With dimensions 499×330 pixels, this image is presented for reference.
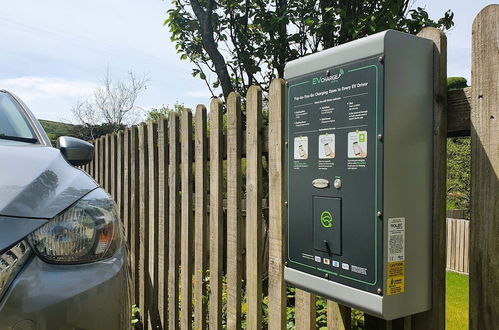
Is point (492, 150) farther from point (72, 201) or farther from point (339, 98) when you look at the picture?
point (72, 201)

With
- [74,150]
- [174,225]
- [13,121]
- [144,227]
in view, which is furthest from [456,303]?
[13,121]

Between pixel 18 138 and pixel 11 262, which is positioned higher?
pixel 18 138

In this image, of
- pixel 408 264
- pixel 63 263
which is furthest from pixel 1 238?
pixel 408 264

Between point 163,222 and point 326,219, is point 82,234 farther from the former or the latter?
point 163,222

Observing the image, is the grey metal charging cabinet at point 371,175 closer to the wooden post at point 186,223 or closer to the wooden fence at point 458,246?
the wooden post at point 186,223

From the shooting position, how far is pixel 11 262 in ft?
4.69

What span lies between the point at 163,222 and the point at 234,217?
42.8 inches

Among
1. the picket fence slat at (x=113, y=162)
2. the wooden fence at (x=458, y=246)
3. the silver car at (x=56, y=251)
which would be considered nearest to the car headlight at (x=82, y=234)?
the silver car at (x=56, y=251)

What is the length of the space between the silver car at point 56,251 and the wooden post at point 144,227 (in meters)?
2.09

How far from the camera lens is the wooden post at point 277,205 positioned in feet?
7.38

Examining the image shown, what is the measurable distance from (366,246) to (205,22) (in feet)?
13.5

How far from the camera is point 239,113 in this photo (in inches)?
105

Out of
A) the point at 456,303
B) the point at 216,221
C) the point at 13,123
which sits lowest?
the point at 456,303

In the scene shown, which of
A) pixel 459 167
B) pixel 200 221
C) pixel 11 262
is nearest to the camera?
pixel 11 262
